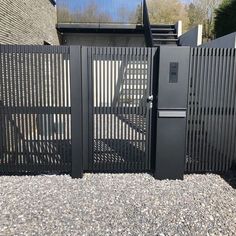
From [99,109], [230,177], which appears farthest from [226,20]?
[99,109]

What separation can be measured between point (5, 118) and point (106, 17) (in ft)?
22.8

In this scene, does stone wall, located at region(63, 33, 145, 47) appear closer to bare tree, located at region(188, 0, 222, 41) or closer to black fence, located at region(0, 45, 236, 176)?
black fence, located at region(0, 45, 236, 176)

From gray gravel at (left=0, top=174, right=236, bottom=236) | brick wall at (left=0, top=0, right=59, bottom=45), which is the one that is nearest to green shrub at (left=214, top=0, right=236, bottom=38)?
brick wall at (left=0, top=0, right=59, bottom=45)

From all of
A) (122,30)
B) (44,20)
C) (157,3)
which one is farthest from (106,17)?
(157,3)

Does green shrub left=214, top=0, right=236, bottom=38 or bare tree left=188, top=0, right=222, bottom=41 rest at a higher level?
bare tree left=188, top=0, right=222, bottom=41

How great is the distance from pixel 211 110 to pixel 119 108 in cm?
146

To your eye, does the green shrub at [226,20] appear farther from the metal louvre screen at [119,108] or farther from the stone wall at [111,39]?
the metal louvre screen at [119,108]

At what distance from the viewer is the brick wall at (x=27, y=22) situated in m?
5.78

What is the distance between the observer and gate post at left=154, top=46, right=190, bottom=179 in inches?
159

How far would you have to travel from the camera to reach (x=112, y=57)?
4156mm

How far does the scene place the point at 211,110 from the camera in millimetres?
4312

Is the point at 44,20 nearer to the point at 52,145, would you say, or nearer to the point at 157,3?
the point at 52,145

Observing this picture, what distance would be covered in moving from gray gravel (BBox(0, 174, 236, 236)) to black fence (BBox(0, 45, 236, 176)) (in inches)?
12.0

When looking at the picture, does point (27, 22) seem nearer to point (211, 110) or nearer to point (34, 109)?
point (34, 109)
